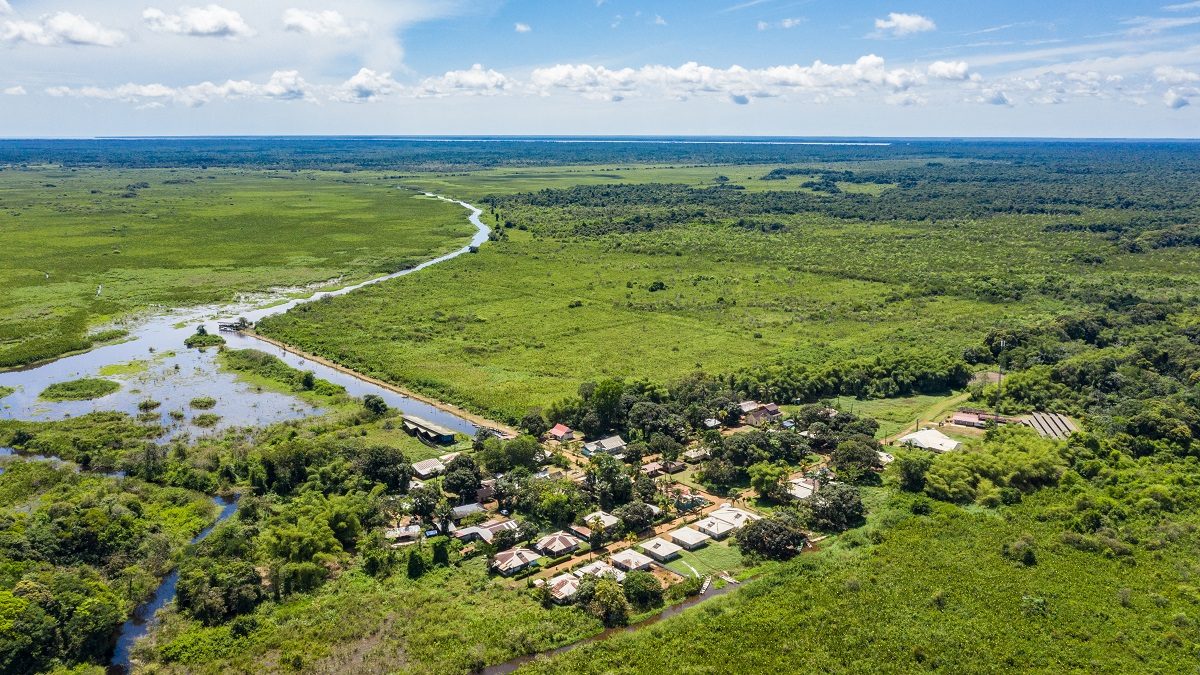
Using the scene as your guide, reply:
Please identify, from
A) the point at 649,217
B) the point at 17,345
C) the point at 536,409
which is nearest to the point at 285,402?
the point at 536,409

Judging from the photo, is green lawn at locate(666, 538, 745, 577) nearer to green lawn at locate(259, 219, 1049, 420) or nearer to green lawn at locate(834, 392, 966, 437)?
green lawn at locate(834, 392, 966, 437)

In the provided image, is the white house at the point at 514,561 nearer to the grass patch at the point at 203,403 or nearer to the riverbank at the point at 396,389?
the riverbank at the point at 396,389

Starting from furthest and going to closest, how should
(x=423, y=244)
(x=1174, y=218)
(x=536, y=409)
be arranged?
(x=1174, y=218) < (x=423, y=244) < (x=536, y=409)

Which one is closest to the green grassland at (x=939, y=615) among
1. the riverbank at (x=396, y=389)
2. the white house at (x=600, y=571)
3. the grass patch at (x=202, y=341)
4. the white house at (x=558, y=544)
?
the white house at (x=600, y=571)

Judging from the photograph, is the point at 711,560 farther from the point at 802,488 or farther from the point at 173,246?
the point at 173,246

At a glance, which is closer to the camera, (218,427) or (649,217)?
(218,427)

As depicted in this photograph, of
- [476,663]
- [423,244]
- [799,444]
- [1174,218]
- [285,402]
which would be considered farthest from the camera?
[1174,218]

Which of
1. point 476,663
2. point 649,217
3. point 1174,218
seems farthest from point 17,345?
point 1174,218

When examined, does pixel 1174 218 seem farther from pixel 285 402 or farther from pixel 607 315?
pixel 285 402
